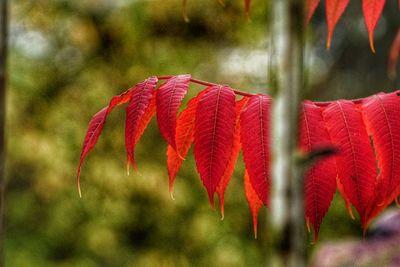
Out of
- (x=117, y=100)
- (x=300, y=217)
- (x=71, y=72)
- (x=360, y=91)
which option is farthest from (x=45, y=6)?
(x=300, y=217)

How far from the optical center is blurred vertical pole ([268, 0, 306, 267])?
304 mm

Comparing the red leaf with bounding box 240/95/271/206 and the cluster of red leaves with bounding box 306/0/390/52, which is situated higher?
the cluster of red leaves with bounding box 306/0/390/52

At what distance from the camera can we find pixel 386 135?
751 mm

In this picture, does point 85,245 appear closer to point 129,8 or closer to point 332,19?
point 129,8

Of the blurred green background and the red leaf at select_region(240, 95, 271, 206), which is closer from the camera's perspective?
the red leaf at select_region(240, 95, 271, 206)

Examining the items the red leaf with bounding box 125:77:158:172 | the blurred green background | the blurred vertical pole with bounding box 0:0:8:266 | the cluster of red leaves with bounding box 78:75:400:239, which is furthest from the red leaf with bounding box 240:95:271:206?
the blurred green background

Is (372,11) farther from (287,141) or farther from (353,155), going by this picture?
(287,141)

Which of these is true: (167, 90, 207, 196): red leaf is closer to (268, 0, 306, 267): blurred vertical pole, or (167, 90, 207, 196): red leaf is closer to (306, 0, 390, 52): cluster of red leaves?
(306, 0, 390, 52): cluster of red leaves

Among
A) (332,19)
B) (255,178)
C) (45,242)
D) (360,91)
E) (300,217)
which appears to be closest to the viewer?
(300,217)

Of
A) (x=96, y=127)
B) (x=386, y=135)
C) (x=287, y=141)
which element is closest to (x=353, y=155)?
(x=386, y=135)

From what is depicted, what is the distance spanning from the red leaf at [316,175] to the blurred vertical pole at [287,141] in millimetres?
371

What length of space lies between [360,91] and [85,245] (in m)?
2.38

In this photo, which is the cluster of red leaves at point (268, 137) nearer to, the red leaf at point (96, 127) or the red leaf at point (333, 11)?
the red leaf at point (96, 127)

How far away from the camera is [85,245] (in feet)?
12.8
